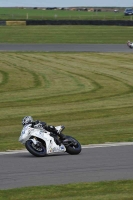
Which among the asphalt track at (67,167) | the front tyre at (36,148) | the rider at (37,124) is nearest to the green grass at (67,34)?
the asphalt track at (67,167)

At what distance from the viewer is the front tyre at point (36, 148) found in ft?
41.3

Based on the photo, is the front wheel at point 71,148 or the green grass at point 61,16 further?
the green grass at point 61,16

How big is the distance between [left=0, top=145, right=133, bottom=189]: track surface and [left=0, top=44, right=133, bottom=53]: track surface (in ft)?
107

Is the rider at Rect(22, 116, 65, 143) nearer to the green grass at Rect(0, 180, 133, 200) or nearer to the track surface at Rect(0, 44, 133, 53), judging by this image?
the green grass at Rect(0, 180, 133, 200)

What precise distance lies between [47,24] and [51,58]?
943 inches

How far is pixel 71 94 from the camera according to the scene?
1024 inches

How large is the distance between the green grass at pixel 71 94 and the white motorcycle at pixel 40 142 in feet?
5.38

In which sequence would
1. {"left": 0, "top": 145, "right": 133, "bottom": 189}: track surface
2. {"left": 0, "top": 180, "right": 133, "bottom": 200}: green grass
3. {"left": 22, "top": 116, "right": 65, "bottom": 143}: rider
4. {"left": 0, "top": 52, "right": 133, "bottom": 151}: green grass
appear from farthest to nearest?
{"left": 0, "top": 52, "right": 133, "bottom": 151}: green grass < {"left": 22, "top": 116, "right": 65, "bottom": 143}: rider < {"left": 0, "top": 145, "right": 133, "bottom": 189}: track surface < {"left": 0, "top": 180, "right": 133, "bottom": 200}: green grass

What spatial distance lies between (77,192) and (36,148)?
3309mm

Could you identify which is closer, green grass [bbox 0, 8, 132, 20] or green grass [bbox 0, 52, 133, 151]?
green grass [bbox 0, 52, 133, 151]

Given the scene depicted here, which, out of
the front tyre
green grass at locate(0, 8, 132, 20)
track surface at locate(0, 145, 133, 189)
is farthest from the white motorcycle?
green grass at locate(0, 8, 132, 20)

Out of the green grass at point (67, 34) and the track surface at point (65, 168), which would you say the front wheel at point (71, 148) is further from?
the green grass at point (67, 34)

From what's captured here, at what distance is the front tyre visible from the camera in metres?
12.6

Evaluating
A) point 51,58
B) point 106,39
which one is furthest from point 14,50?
point 106,39
